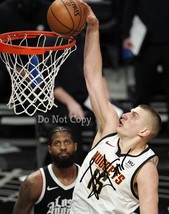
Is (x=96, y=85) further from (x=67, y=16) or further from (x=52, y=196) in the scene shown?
(x=52, y=196)

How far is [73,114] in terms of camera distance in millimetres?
6168

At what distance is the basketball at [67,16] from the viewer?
4641 millimetres

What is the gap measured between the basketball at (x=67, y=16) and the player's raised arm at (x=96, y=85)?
0.09 meters

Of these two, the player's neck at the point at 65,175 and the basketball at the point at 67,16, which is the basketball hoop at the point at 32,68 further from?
the player's neck at the point at 65,175

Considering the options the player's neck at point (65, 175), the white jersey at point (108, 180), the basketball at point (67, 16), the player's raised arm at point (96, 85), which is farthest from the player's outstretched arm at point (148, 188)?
the basketball at point (67, 16)

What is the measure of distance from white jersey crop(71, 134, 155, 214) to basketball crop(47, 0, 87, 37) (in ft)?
2.38

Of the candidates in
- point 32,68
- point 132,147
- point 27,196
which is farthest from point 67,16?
point 27,196

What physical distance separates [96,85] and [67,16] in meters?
0.49

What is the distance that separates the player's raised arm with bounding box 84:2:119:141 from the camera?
15.3ft

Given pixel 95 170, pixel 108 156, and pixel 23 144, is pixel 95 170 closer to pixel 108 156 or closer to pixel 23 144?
pixel 108 156

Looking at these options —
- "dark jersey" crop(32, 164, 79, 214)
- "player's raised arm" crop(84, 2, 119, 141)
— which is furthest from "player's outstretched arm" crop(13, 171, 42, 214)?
"player's raised arm" crop(84, 2, 119, 141)

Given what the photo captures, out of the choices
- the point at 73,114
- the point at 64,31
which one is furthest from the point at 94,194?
the point at 73,114

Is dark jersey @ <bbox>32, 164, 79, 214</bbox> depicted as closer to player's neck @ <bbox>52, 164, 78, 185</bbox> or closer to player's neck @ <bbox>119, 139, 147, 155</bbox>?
player's neck @ <bbox>52, 164, 78, 185</bbox>

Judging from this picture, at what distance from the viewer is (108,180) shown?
4.39 m
